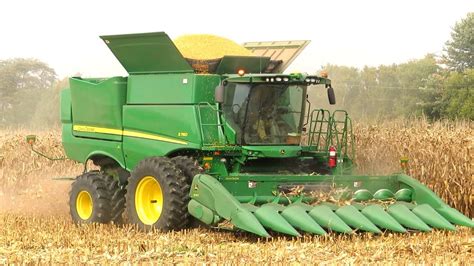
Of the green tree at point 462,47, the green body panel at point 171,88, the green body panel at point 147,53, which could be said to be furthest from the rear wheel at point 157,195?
the green tree at point 462,47

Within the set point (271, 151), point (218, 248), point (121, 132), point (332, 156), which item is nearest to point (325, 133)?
point (332, 156)

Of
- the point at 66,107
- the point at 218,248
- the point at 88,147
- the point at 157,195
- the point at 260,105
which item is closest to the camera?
the point at 218,248

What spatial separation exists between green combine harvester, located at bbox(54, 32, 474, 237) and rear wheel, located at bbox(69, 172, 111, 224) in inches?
0.5

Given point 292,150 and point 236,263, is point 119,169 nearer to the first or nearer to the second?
point 292,150

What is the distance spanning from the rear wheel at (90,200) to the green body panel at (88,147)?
308 millimetres

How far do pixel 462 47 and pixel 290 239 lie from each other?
95.8 ft

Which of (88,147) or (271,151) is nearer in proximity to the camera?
(271,151)

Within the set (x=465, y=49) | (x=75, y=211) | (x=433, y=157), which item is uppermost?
(x=465, y=49)

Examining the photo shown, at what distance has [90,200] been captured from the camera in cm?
1042

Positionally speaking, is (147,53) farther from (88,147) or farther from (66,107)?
(66,107)

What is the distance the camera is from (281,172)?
32.7ft

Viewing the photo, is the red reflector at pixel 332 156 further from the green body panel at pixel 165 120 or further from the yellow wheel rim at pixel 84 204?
the yellow wheel rim at pixel 84 204

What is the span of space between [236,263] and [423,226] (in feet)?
8.98

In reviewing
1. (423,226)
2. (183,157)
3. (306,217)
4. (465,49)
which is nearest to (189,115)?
(183,157)
